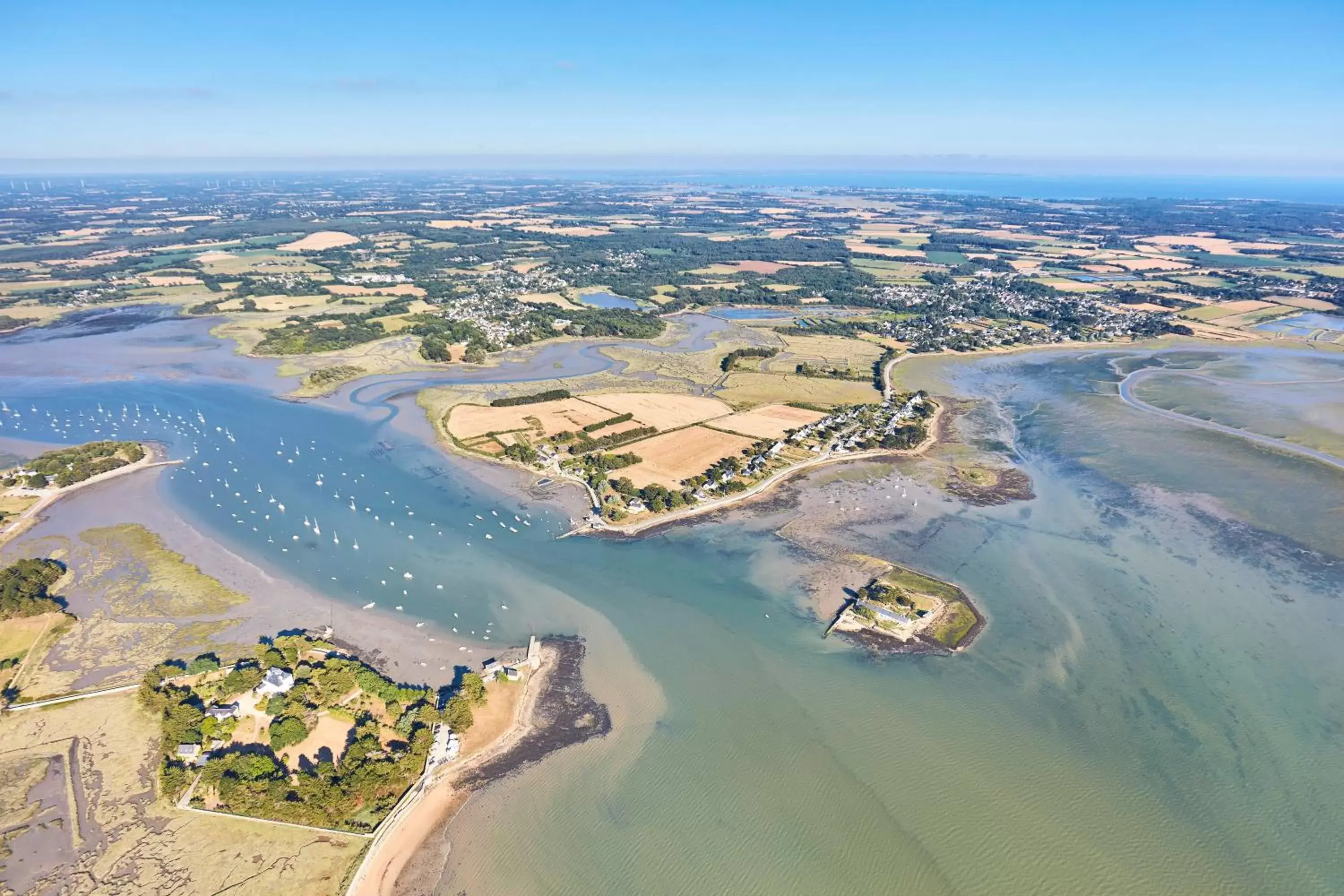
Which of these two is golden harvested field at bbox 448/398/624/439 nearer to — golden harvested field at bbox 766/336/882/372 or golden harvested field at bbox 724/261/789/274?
golden harvested field at bbox 766/336/882/372

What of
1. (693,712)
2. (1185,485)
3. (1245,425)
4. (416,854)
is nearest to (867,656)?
(693,712)

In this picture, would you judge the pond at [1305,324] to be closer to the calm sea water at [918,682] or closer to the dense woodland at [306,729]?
the calm sea water at [918,682]

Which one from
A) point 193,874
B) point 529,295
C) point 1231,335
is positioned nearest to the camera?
point 193,874

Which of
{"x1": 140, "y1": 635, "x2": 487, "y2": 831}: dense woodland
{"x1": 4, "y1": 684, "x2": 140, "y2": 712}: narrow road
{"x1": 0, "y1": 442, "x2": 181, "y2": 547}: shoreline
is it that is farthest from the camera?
{"x1": 0, "y1": 442, "x2": 181, "y2": 547}: shoreline

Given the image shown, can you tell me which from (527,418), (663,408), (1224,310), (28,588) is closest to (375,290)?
(527,418)

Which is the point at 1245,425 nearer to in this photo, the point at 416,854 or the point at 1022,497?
the point at 1022,497

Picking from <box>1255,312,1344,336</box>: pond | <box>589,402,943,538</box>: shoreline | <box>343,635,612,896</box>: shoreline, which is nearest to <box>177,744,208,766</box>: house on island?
<box>343,635,612,896</box>: shoreline
